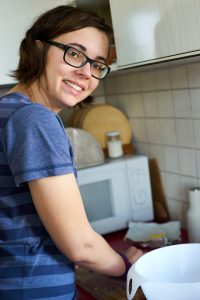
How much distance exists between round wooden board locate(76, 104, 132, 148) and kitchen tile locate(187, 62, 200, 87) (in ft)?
1.54

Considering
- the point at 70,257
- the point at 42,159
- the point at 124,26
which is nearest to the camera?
the point at 42,159

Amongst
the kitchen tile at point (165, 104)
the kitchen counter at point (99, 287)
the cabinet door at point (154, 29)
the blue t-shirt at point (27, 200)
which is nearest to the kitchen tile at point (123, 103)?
the kitchen tile at point (165, 104)

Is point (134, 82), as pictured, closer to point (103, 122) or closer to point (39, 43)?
point (103, 122)

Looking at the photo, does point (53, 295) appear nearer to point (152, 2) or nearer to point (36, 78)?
point (36, 78)

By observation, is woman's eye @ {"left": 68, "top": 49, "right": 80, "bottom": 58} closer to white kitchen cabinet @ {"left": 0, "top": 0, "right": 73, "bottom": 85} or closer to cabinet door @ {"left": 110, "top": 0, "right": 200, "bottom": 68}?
cabinet door @ {"left": 110, "top": 0, "right": 200, "bottom": 68}

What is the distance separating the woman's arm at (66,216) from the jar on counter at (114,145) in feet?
2.81

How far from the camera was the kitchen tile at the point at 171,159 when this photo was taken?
1588 millimetres

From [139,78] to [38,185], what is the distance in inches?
42.7

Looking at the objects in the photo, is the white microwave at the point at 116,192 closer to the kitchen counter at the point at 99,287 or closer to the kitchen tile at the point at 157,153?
the kitchen tile at the point at 157,153

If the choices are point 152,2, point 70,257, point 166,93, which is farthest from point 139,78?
point 70,257

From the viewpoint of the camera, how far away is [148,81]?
1.68m

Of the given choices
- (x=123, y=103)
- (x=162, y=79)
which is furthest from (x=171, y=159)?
(x=123, y=103)

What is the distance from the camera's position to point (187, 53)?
0.98 metres

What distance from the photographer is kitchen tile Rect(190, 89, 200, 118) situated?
1.42 metres
